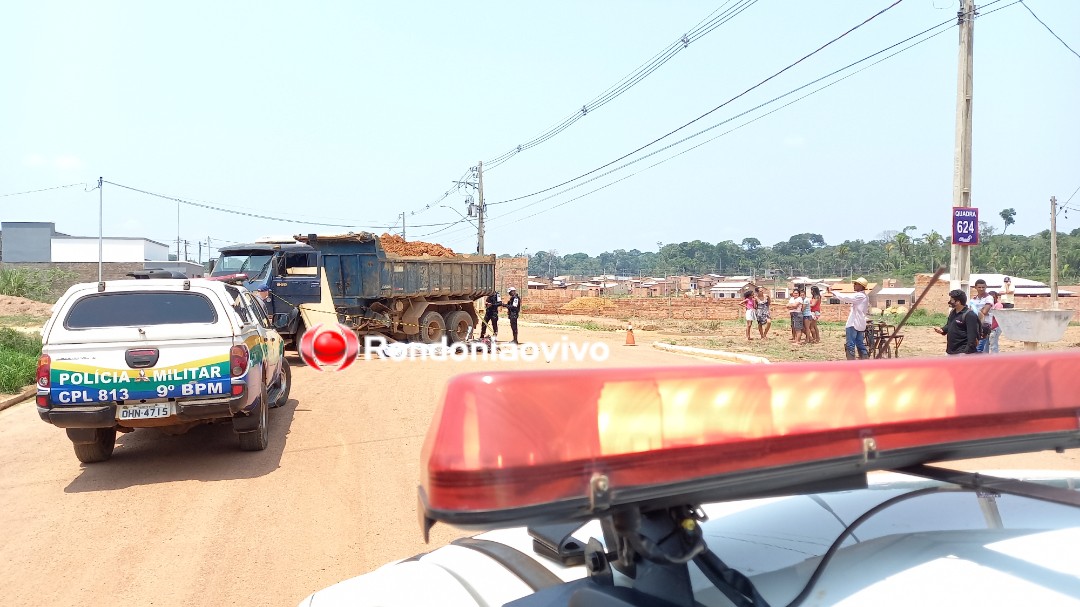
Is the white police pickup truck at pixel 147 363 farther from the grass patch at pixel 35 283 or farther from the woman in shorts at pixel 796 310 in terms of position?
the grass patch at pixel 35 283

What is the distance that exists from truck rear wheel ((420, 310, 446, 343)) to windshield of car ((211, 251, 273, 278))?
190 inches

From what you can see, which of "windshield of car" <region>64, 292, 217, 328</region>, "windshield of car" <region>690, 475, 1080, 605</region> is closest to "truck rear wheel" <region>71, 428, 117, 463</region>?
"windshield of car" <region>64, 292, 217, 328</region>

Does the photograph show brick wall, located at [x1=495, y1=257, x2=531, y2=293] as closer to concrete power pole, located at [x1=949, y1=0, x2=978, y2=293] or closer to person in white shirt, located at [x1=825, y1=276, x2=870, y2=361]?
person in white shirt, located at [x1=825, y1=276, x2=870, y2=361]

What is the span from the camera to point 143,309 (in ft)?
25.6

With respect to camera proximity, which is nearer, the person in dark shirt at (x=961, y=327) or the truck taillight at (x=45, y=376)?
the truck taillight at (x=45, y=376)

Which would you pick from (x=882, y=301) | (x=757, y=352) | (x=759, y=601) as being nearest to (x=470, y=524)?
(x=759, y=601)

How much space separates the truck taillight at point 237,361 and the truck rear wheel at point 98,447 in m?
1.49

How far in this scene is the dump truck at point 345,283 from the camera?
56.1 ft

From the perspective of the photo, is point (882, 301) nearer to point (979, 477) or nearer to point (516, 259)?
point (516, 259)

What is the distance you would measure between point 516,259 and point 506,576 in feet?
178

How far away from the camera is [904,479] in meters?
2.56

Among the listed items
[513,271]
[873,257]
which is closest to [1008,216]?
[873,257]

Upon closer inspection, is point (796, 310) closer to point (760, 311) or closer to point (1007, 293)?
point (760, 311)

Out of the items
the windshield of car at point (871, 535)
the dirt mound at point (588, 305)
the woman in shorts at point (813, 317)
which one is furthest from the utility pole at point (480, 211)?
the windshield of car at point (871, 535)
